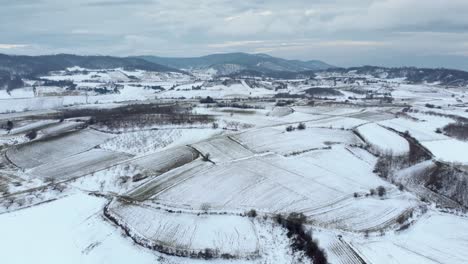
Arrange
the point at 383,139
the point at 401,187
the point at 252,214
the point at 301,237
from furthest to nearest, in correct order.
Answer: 1. the point at 383,139
2. the point at 401,187
3. the point at 252,214
4. the point at 301,237

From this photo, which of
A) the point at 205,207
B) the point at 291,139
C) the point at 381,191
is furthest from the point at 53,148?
the point at 381,191

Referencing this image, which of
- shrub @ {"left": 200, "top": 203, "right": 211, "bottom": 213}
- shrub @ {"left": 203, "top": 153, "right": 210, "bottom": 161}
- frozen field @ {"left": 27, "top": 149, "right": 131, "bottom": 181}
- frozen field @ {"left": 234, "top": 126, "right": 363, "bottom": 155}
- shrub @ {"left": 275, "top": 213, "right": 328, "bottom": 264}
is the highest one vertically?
frozen field @ {"left": 234, "top": 126, "right": 363, "bottom": 155}

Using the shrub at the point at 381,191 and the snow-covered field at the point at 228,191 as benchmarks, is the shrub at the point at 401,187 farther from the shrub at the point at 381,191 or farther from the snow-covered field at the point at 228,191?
the shrub at the point at 381,191

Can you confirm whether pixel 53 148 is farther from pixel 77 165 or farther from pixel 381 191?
pixel 381 191

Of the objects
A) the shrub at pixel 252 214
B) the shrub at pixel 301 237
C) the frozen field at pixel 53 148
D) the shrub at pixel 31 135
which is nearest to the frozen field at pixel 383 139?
the shrub at pixel 301 237

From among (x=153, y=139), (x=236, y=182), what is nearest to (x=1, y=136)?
(x=153, y=139)

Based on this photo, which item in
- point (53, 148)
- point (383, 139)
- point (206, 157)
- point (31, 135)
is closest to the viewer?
point (206, 157)

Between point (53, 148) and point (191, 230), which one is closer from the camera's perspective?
point (191, 230)

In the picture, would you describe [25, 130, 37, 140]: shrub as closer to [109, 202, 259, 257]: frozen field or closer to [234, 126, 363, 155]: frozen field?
[234, 126, 363, 155]: frozen field

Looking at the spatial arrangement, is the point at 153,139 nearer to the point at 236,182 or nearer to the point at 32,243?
the point at 236,182

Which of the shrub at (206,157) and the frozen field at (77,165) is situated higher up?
the shrub at (206,157)

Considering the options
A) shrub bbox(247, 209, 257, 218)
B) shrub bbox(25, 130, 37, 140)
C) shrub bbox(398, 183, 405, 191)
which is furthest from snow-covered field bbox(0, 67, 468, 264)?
shrub bbox(25, 130, 37, 140)
